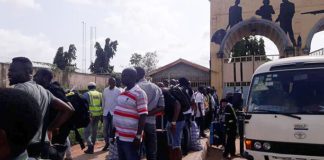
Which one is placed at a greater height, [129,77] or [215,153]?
[129,77]

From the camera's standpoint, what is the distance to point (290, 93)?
19.0 ft

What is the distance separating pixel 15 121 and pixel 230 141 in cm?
804

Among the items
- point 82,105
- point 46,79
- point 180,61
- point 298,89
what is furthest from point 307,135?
point 180,61

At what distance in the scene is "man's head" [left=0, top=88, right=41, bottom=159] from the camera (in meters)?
1.42

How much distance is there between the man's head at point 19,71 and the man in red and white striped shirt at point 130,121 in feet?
4.54

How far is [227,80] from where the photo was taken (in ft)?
70.6

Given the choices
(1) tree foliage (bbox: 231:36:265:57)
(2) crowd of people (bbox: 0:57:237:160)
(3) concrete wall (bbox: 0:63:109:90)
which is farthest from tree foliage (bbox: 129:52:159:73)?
(2) crowd of people (bbox: 0:57:237:160)

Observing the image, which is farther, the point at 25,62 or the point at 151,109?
the point at 151,109

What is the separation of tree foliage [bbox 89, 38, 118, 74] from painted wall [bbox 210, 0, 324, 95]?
2365 cm

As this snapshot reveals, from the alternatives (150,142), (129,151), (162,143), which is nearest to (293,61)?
(162,143)

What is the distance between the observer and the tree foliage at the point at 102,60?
43562 millimetres

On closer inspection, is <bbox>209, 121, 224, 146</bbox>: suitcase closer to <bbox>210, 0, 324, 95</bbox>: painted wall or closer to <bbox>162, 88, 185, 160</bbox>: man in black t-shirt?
<bbox>162, 88, 185, 160</bbox>: man in black t-shirt

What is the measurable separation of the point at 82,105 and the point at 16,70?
2.11 meters

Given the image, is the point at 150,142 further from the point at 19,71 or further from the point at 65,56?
the point at 65,56
